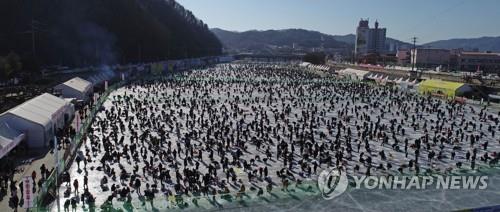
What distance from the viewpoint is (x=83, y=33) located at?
86.6 metres

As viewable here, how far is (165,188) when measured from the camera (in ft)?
62.8

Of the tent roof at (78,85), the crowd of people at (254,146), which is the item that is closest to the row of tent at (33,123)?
the crowd of people at (254,146)

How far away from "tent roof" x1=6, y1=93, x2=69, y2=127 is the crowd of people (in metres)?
2.88

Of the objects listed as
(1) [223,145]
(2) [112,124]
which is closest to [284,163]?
(1) [223,145]

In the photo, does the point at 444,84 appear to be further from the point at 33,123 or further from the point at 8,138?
the point at 8,138

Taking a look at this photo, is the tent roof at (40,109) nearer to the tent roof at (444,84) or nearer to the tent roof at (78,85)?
the tent roof at (78,85)

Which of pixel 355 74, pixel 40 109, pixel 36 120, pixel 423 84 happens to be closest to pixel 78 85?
pixel 40 109

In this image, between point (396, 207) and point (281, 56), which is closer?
point (396, 207)

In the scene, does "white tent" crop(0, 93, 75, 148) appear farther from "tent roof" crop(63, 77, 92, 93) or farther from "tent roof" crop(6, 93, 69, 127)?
"tent roof" crop(63, 77, 92, 93)

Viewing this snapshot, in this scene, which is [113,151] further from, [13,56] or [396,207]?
[13,56]

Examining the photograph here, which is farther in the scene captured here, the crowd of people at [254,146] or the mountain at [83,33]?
the mountain at [83,33]

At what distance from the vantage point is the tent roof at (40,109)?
24.8 metres

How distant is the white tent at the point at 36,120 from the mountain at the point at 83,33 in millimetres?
34507

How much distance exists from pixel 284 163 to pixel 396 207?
24.3 feet
